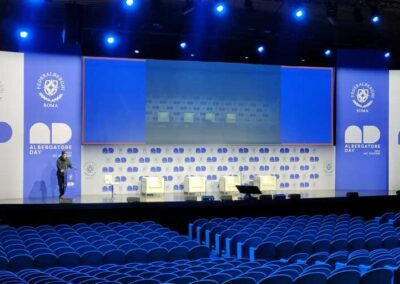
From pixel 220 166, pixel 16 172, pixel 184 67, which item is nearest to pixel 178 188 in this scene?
pixel 220 166

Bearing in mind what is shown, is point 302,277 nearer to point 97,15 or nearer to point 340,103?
point 97,15

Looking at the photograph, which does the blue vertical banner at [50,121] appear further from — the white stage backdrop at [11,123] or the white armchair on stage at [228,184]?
the white armchair on stage at [228,184]

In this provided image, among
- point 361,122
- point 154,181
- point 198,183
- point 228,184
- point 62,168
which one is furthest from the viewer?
point 361,122

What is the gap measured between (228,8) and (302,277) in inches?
549

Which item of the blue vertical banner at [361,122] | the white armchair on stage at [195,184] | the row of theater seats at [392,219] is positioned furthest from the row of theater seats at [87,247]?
the blue vertical banner at [361,122]

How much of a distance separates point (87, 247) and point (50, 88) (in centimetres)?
987

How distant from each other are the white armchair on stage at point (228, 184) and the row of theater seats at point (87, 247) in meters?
8.21

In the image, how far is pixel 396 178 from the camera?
20.4 metres

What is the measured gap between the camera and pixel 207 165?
19156mm

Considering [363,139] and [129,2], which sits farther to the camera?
[363,139]

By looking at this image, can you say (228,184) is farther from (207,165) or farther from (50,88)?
(50,88)

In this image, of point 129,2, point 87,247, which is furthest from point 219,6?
point 87,247

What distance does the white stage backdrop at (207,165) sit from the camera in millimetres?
18031

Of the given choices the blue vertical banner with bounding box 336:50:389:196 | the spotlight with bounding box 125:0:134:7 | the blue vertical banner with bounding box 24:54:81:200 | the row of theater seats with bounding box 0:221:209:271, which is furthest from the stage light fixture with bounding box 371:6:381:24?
the row of theater seats with bounding box 0:221:209:271
